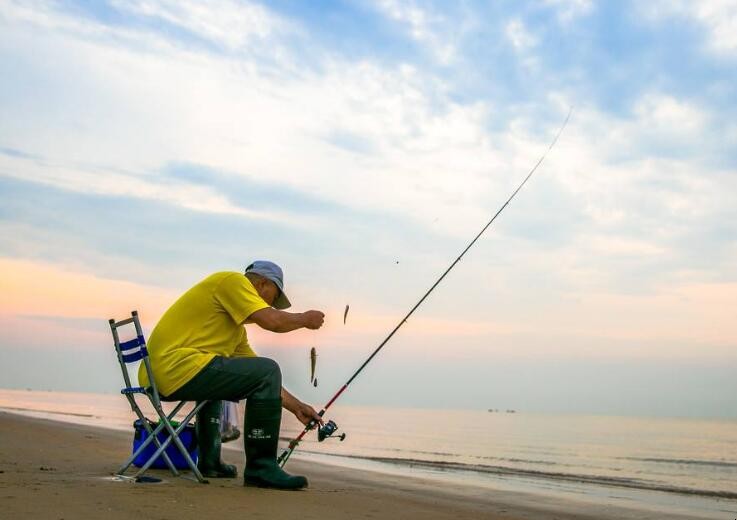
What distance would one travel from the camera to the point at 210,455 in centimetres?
527

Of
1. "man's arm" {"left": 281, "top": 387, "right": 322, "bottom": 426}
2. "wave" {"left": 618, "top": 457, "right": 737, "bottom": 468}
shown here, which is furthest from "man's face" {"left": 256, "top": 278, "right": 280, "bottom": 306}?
"wave" {"left": 618, "top": 457, "right": 737, "bottom": 468}

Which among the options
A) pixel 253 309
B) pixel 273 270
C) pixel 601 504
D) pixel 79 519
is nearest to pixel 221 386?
pixel 253 309

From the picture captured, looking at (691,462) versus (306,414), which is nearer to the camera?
(306,414)

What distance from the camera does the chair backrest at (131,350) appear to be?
4367mm

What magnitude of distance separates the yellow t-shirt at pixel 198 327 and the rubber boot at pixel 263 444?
422 mm

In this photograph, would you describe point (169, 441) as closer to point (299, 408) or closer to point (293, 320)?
point (299, 408)

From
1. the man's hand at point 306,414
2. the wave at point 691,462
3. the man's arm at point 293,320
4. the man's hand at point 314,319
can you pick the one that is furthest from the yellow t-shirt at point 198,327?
the wave at point 691,462

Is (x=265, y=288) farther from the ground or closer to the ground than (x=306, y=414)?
farther from the ground

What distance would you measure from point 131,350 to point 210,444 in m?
1.13

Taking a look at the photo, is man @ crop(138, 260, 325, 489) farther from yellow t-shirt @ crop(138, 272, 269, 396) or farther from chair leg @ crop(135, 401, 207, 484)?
chair leg @ crop(135, 401, 207, 484)

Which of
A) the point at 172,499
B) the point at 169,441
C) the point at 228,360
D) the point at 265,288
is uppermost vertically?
the point at 265,288

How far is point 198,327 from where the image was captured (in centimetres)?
468

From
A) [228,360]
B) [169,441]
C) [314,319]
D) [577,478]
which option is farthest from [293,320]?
[577,478]

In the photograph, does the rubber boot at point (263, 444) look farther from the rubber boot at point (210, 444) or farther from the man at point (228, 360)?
the rubber boot at point (210, 444)
